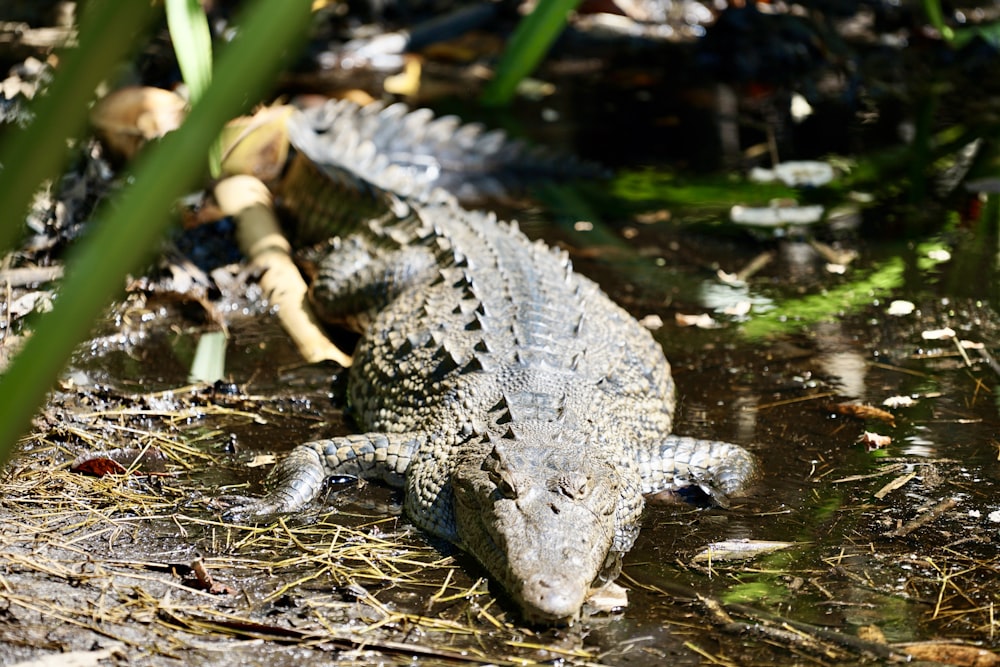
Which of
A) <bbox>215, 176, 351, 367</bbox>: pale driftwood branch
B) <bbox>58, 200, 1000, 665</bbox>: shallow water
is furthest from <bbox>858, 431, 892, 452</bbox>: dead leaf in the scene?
<bbox>215, 176, 351, 367</bbox>: pale driftwood branch

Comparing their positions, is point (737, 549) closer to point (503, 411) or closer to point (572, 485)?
point (572, 485)

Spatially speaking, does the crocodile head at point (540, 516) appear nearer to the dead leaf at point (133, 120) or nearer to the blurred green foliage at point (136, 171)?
the blurred green foliage at point (136, 171)

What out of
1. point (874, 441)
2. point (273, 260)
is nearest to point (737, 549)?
point (874, 441)

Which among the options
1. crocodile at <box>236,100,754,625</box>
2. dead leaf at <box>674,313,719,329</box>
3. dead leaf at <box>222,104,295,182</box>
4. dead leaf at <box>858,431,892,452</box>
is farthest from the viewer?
dead leaf at <box>222,104,295,182</box>

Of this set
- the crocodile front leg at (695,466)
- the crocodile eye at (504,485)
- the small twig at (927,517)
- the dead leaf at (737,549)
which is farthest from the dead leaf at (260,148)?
the small twig at (927,517)

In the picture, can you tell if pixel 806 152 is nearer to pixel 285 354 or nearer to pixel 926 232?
pixel 926 232

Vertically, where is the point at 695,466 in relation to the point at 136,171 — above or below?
below

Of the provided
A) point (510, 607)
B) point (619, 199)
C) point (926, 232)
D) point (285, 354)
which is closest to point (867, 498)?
point (510, 607)

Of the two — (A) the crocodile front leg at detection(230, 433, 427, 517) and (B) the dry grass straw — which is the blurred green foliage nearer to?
(B) the dry grass straw
